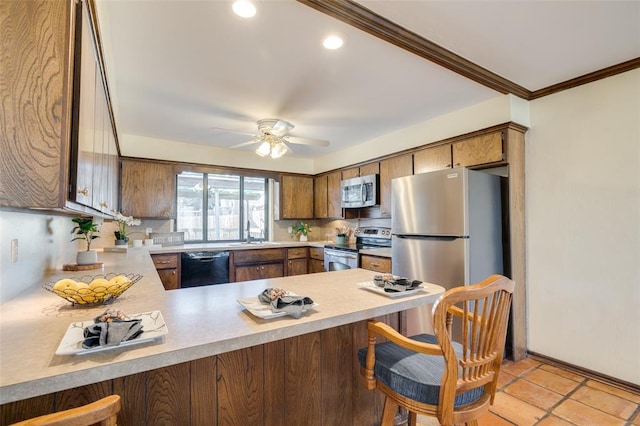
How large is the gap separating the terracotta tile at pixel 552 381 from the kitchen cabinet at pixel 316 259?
2791 millimetres

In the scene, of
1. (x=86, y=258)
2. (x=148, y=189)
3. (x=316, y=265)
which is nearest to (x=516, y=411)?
(x=316, y=265)

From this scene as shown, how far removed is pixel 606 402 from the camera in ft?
6.88

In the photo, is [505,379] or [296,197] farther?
[296,197]

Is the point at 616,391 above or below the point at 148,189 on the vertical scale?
below

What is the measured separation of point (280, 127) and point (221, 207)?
2.38 metres

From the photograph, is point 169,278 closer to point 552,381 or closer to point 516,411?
Answer: point 516,411

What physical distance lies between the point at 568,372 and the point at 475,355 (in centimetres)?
219

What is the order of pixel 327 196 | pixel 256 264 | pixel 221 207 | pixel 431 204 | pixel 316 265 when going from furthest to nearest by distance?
pixel 327 196
pixel 221 207
pixel 316 265
pixel 256 264
pixel 431 204

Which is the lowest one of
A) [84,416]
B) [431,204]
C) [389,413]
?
[389,413]

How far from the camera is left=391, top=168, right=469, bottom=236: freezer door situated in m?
2.59

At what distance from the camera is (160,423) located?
3.51ft

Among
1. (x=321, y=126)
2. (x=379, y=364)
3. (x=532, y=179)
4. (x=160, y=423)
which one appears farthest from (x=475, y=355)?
(x=321, y=126)

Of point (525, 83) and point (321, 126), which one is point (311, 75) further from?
point (525, 83)

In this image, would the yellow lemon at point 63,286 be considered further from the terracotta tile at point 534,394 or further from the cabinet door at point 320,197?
the cabinet door at point 320,197
